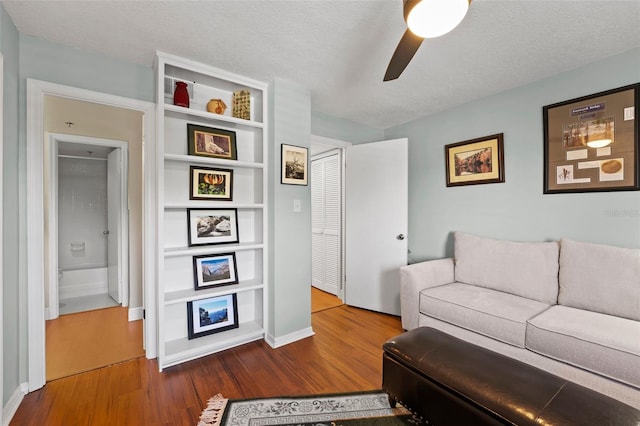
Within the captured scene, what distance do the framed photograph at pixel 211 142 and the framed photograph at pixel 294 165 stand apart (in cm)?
46

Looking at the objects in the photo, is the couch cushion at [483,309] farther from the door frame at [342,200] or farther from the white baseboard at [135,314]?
the white baseboard at [135,314]

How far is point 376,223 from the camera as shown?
10.8 feet

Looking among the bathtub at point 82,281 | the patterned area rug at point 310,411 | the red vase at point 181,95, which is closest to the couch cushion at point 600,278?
the patterned area rug at point 310,411

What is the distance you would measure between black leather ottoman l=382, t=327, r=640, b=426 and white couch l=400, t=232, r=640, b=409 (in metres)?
0.57

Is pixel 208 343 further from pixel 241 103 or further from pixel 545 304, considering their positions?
pixel 545 304

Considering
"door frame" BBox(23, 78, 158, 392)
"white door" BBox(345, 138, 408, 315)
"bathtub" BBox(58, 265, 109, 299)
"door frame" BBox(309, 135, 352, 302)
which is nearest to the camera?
"door frame" BBox(23, 78, 158, 392)

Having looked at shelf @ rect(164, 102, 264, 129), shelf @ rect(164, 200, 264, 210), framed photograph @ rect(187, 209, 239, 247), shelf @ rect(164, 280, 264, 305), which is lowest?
shelf @ rect(164, 280, 264, 305)

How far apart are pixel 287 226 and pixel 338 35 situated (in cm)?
153

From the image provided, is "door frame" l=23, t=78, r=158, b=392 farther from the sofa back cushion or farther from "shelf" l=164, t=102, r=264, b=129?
the sofa back cushion

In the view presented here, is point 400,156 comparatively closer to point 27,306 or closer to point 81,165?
point 27,306

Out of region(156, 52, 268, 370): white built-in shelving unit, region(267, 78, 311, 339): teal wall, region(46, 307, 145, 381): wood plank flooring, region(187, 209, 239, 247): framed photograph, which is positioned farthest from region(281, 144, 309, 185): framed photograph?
region(46, 307, 145, 381): wood plank flooring

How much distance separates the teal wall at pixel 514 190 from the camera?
2076mm

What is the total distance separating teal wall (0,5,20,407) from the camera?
1.54 meters

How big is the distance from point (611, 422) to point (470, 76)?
2396 mm
